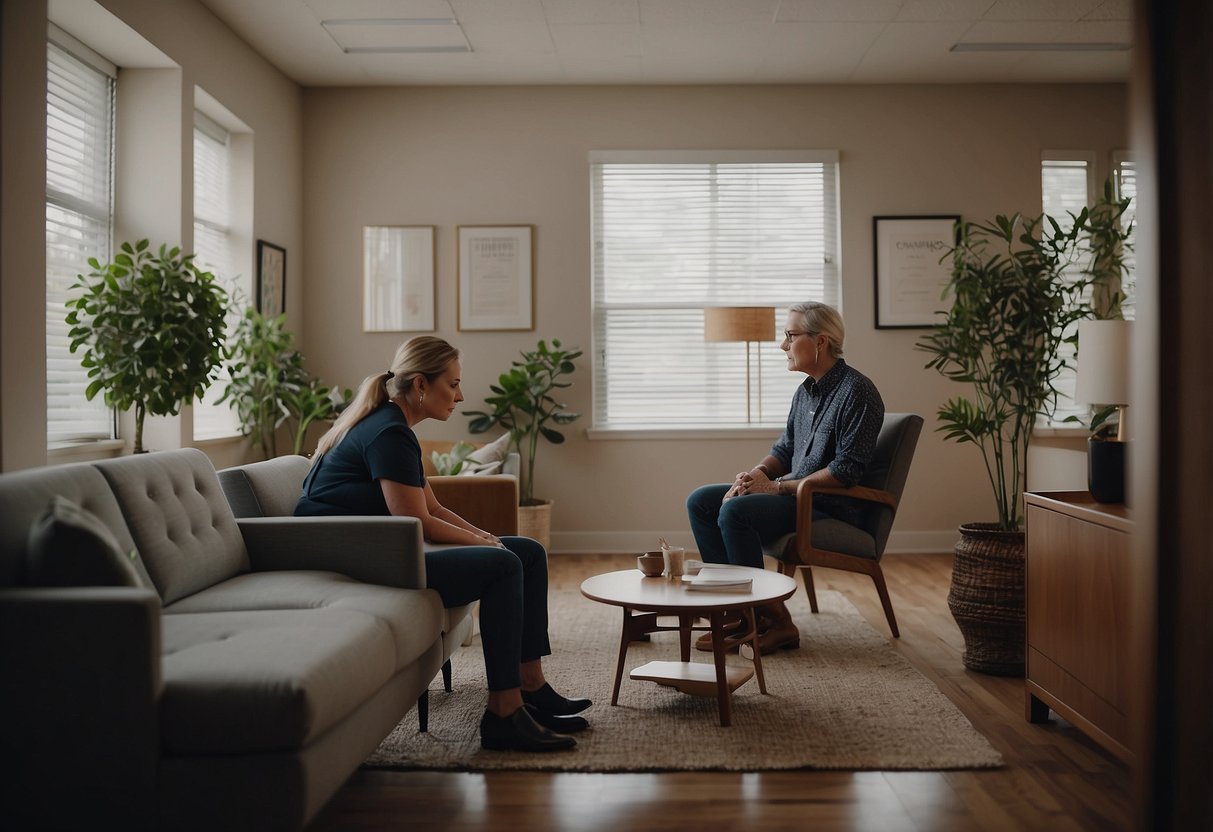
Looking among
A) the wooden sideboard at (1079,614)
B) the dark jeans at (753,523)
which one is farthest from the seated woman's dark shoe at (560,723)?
the wooden sideboard at (1079,614)

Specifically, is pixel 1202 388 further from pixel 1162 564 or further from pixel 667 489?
pixel 667 489

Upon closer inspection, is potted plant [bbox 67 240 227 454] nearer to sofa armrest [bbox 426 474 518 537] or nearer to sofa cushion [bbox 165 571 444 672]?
sofa armrest [bbox 426 474 518 537]

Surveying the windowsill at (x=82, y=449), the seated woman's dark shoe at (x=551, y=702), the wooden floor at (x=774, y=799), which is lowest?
the wooden floor at (x=774, y=799)

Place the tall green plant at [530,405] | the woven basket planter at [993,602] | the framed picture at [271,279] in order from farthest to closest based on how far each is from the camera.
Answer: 1. the tall green plant at [530,405]
2. the framed picture at [271,279]
3. the woven basket planter at [993,602]

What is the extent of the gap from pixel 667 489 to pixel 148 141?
336cm

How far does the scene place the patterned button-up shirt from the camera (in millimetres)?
3512

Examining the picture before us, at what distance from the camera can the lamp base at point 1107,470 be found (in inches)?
98.2

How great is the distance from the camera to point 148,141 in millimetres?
4230

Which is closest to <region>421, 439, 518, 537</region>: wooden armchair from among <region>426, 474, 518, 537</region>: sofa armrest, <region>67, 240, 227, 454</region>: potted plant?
<region>426, 474, 518, 537</region>: sofa armrest

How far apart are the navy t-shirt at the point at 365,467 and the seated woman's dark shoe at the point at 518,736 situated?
677 mm

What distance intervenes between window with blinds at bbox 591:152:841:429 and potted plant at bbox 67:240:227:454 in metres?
2.68

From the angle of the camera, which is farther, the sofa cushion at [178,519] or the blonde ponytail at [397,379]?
the blonde ponytail at [397,379]

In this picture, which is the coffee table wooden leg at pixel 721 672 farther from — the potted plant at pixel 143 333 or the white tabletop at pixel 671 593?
the potted plant at pixel 143 333

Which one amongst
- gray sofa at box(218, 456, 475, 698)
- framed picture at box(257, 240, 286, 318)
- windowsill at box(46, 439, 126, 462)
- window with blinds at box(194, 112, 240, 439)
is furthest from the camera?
framed picture at box(257, 240, 286, 318)
